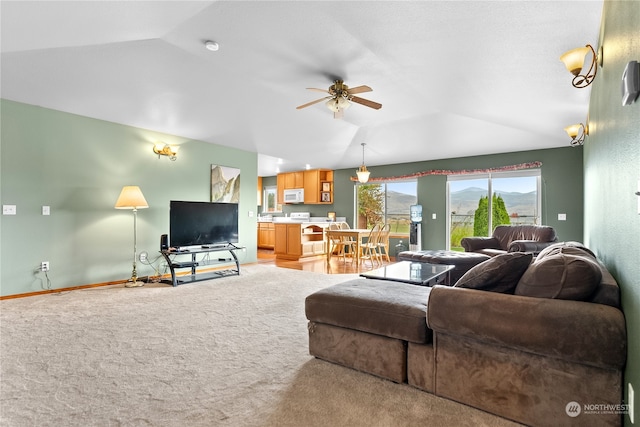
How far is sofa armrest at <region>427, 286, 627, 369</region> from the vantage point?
133cm

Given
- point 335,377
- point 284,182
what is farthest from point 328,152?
point 335,377

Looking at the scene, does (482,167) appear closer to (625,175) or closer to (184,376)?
(625,175)

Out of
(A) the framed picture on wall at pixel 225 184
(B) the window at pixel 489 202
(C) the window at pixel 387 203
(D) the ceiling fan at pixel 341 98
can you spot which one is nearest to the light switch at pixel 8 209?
(A) the framed picture on wall at pixel 225 184

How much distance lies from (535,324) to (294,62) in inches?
136

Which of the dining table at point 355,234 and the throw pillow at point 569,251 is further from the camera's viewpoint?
the dining table at point 355,234

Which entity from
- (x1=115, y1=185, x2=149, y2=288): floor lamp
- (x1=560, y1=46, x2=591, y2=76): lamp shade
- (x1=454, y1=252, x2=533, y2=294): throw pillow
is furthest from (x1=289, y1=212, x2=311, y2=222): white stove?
(x1=454, y1=252, x2=533, y2=294): throw pillow

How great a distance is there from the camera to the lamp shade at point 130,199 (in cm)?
448

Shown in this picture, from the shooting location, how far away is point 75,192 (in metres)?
4.42

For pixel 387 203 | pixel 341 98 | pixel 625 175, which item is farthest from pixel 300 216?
pixel 625 175

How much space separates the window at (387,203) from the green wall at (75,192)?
4741 millimetres

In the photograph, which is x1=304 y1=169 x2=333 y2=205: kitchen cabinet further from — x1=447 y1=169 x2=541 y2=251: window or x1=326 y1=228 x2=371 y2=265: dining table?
x1=447 y1=169 x2=541 y2=251: window

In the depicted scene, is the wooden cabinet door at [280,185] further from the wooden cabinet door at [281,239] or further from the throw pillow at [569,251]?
the throw pillow at [569,251]

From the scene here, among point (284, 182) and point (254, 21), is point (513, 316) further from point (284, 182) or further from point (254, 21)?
point (284, 182)

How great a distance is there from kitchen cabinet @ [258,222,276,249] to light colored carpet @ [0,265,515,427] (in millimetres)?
5932
